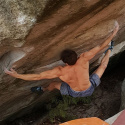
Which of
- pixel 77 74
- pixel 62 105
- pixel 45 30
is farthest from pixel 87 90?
pixel 62 105

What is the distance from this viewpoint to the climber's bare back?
390 centimetres

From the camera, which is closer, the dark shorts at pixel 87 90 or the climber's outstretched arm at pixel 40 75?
the climber's outstretched arm at pixel 40 75

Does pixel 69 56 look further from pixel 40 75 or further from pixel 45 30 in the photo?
pixel 45 30

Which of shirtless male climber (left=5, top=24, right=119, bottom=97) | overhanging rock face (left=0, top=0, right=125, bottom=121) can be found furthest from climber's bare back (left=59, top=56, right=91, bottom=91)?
overhanging rock face (left=0, top=0, right=125, bottom=121)

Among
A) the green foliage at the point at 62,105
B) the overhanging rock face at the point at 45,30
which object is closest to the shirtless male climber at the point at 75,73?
the overhanging rock face at the point at 45,30

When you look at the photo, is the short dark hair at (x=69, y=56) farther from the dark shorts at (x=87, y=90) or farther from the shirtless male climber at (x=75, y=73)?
the dark shorts at (x=87, y=90)

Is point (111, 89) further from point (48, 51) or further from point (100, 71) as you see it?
point (48, 51)

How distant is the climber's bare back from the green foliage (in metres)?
2.76

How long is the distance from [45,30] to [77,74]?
1.23 metres

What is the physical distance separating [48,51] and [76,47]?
25.7 inches

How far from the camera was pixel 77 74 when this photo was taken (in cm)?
399

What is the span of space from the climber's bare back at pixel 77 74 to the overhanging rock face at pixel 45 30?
14.6 inches

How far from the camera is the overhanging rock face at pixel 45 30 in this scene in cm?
268

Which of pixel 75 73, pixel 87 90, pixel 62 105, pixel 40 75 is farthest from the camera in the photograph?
pixel 62 105
